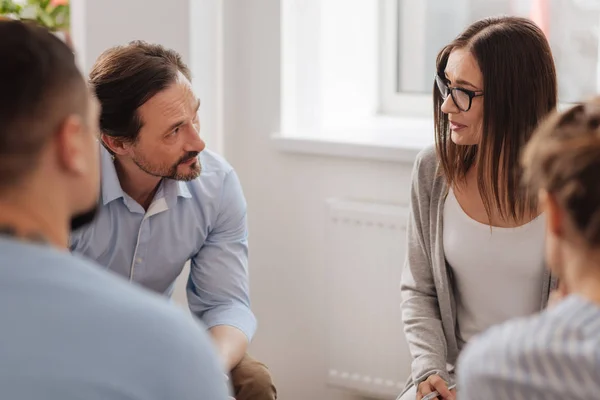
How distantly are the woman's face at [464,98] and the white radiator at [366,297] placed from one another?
1.63ft

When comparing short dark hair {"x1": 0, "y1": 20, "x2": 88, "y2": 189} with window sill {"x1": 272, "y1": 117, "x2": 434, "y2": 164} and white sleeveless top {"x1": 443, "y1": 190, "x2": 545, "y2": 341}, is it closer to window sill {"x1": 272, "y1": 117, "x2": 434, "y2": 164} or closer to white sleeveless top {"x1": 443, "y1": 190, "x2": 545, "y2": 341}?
white sleeveless top {"x1": 443, "y1": 190, "x2": 545, "y2": 341}

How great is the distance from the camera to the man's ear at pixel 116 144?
2.03m

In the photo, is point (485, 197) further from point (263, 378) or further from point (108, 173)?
point (108, 173)

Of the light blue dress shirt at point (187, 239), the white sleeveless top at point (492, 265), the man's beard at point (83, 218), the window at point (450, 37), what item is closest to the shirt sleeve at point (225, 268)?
the light blue dress shirt at point (187, 239)

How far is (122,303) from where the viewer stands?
2.96 ft

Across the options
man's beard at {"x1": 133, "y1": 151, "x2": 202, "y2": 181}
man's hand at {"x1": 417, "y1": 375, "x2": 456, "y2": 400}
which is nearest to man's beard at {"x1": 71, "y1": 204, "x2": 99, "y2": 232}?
man's beard at {"x1": 133, "y1": 151, "x2": 202, "y2": 181}

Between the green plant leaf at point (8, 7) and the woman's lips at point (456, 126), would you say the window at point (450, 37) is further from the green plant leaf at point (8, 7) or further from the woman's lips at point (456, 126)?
the green plant leaf at point (8, 7)

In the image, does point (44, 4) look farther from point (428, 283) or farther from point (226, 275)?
point (428, 283)

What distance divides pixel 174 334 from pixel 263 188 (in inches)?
66.4

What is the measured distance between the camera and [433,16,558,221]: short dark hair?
5.95 ft

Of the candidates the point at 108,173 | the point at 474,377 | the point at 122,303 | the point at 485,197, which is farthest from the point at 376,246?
the point at 122,303

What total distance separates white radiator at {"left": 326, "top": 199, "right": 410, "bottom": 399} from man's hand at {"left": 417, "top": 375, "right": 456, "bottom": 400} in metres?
0.53

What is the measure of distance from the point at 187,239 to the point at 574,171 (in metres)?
1.27

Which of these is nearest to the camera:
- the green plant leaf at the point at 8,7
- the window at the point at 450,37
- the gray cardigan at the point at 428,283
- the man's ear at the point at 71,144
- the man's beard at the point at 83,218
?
the man's ear at the point at 71,144
